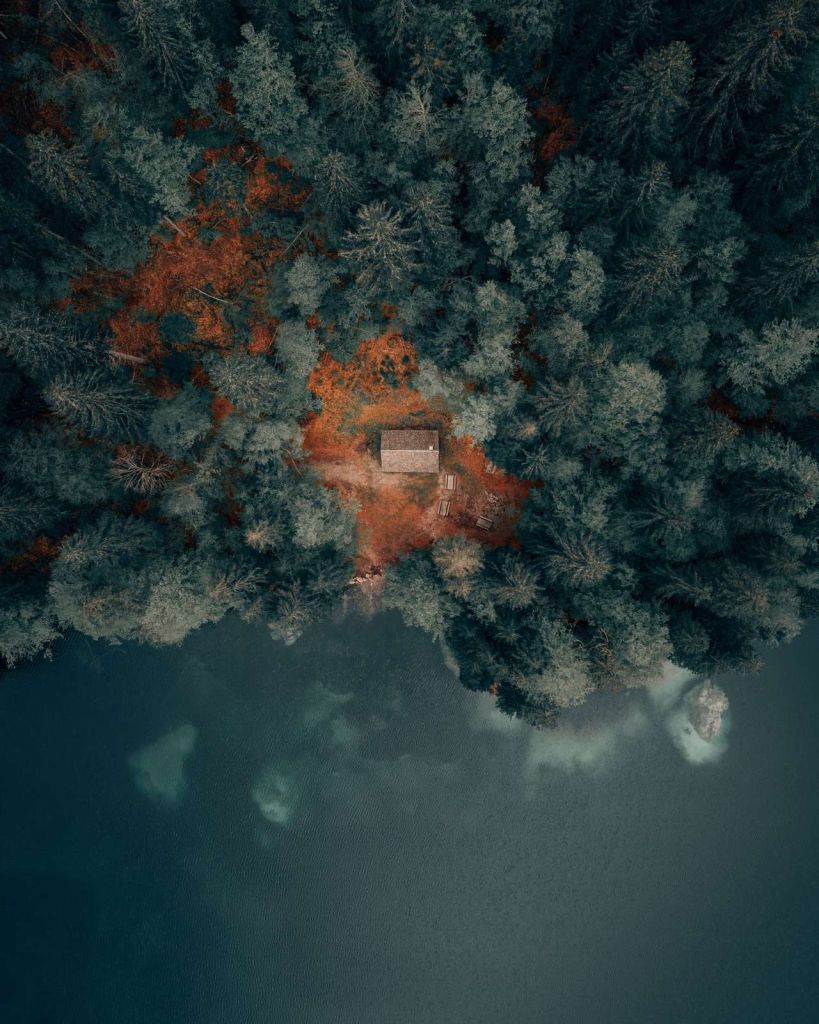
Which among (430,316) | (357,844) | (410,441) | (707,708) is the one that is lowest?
(357,844)

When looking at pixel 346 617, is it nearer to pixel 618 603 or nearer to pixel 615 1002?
pixel 618 603

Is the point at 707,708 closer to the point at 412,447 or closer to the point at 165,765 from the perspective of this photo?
the point at 412,447

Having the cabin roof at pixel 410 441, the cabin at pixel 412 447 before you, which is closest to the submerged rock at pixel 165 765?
the cabin at pixel 412 447

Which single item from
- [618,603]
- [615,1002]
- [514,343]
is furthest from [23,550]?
[615,1002]

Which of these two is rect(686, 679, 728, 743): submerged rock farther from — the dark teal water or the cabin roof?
the cabin roof

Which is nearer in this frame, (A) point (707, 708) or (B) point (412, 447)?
(B) point (412, 447)

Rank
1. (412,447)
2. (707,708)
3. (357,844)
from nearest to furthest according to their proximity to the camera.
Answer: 1. (412,447)
2. (707,708)
3. (357,844)

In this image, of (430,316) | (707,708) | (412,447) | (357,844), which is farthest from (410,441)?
(357,844)

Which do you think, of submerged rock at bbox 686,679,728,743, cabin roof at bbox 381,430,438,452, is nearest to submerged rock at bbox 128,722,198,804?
cabin roof at bbox 381,430,438,452
